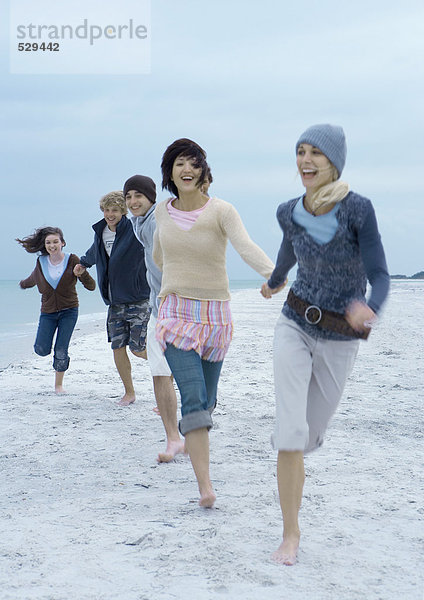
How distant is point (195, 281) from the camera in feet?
13.1

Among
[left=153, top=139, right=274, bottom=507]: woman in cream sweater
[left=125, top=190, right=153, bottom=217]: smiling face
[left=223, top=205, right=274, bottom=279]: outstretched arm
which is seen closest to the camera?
[left=223, top=205, right=274, bottom=279]: outstretched arm

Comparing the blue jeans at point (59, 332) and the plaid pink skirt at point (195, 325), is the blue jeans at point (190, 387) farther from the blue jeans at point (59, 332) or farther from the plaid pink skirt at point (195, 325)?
the blue jeans at point (59, 332)

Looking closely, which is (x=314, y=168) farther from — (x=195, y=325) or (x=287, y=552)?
(x=287, y=552)

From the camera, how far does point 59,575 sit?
312 cm

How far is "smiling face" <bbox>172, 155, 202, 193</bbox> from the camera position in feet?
13.2

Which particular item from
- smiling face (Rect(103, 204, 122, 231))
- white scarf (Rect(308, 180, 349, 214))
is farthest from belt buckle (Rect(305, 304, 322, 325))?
smiling face (Rect(103, 204, 122, 231))

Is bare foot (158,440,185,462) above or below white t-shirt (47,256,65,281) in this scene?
Result: below

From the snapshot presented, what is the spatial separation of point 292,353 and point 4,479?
251 cm

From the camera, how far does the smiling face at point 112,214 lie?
647 cm

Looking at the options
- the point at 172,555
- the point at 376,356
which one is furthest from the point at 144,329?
the point at 376,356

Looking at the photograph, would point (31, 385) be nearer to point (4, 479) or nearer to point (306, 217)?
point (4, 479)

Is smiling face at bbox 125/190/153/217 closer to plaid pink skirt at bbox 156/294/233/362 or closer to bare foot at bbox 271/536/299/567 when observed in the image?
plaid pink skirt at bbox 156/294/233/362

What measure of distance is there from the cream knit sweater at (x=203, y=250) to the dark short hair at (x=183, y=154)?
209 millimetres

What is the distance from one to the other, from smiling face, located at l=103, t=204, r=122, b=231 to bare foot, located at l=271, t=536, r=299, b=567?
3969 millimetres
